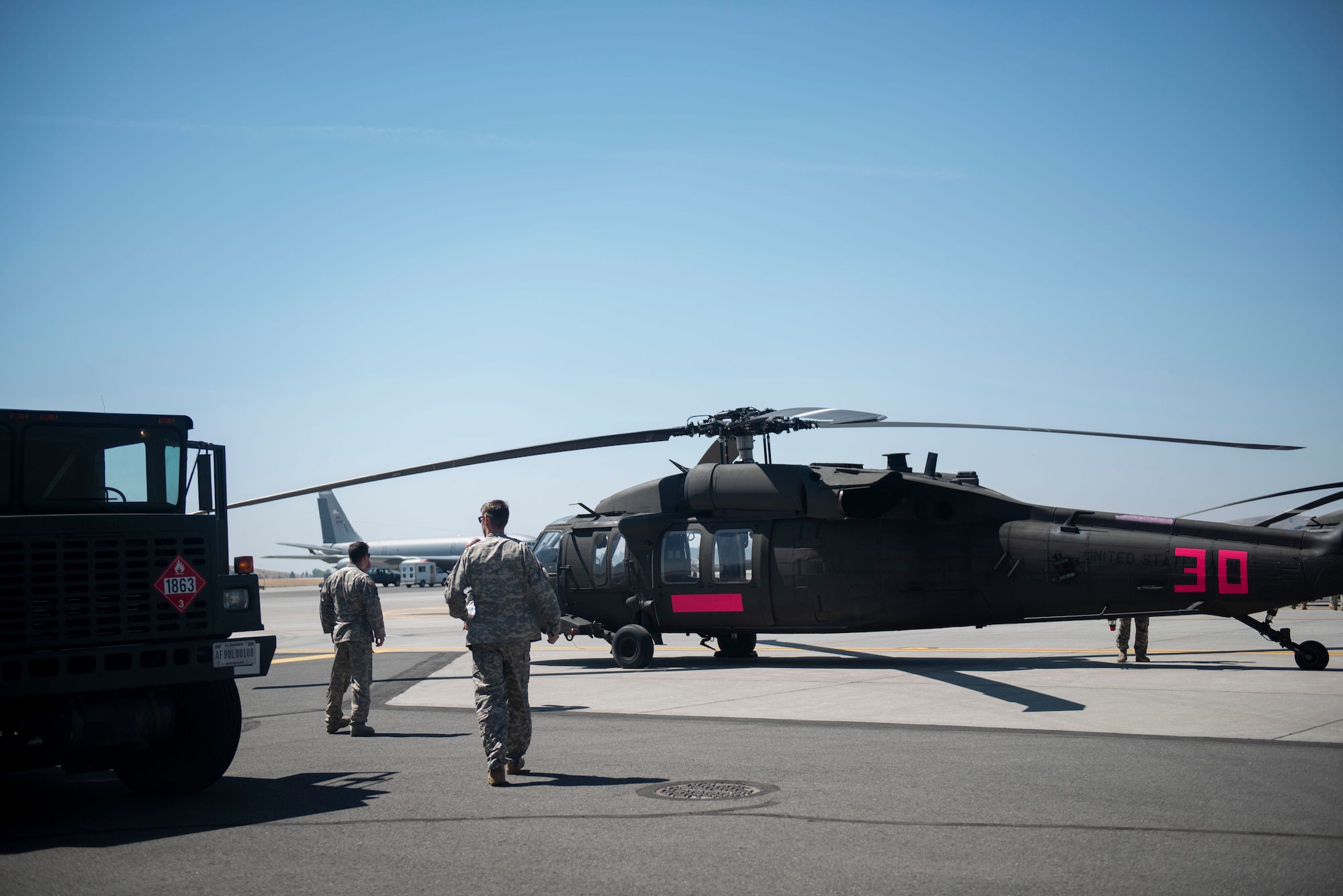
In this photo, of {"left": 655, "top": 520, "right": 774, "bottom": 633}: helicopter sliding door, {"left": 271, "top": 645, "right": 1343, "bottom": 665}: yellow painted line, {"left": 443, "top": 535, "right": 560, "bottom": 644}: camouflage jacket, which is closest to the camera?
{"left": 443, "top": 535, "right": 560, "bottom": 644}: camouflage jacket

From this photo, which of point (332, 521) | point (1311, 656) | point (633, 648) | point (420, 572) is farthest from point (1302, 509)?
point (332, 521)

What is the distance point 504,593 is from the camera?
25.8 ft

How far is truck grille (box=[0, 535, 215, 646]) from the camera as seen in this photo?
6664 millimetres

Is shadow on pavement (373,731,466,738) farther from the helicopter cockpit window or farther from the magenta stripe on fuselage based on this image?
the helicopter cockpit window

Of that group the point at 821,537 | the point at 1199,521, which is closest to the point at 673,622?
the point at 821,537

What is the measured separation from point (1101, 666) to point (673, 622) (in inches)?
246

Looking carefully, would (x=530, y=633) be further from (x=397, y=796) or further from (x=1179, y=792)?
(x=1179, y=792)

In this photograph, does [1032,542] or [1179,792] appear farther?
[1032,542]

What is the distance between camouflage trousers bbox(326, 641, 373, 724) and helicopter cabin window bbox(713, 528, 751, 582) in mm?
6692

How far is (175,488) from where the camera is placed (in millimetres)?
7891

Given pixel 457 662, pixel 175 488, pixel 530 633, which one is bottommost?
pixel 457 662

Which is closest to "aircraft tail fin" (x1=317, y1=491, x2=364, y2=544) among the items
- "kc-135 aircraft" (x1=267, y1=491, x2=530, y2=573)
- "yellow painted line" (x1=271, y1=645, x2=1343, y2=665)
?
"kc-135 aircraft" (x1=267, y1=491, x2=530, y2=573)

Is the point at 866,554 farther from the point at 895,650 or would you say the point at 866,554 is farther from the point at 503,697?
the point at 503,697

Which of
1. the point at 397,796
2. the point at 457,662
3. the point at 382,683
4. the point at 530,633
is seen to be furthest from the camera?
the point at 457,662
